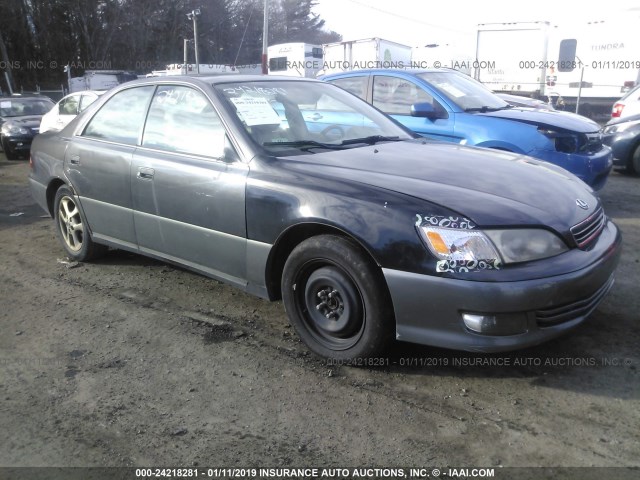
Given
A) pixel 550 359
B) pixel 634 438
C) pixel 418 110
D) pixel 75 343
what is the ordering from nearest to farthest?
pixel 634 438 < pixel 550 359 < pixel 75 343 < pixel 418 110

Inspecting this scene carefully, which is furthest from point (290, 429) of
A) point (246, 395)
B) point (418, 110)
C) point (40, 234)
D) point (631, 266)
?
point (40, 234)

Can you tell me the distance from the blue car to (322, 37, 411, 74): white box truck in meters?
15.9

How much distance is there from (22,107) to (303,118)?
504 inches

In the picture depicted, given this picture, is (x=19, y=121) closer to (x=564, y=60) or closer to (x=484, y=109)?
(x=484, y=109)

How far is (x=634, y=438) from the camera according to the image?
7.89 feet

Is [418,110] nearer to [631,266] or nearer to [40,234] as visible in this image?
[631,266]

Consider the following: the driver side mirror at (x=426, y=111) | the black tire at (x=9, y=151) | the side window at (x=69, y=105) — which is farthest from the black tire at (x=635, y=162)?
the black tire at (x=9, y=151)

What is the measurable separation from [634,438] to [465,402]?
73cm

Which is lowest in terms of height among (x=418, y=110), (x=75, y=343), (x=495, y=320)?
(x=75, y=343)

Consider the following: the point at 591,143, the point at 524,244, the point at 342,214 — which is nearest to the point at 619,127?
the point at 591,143

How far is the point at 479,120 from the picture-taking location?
602 cm

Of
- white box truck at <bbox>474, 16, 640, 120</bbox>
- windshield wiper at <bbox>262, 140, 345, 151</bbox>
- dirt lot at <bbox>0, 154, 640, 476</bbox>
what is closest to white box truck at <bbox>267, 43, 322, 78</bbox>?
white box truck at <bbox>474, 16, 640, 120</bbox>

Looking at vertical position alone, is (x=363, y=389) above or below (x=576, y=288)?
below

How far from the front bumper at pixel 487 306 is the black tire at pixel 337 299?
0.35ft
